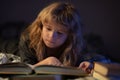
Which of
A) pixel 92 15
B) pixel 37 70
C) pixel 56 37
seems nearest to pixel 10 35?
pixel 92 15

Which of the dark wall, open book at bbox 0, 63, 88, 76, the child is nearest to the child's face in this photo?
the child

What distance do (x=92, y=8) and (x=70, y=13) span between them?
1.32 meters

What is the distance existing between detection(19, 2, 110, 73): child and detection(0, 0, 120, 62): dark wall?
1.04 metres

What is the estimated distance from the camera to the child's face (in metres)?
1.10

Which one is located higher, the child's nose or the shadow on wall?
the child's nose

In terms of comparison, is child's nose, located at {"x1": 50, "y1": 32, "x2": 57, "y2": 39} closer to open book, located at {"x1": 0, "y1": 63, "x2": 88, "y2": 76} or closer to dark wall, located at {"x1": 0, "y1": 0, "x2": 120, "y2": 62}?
open book, located at {"x1": 0, "y1": 63, "x2": 88, "y2": 76}

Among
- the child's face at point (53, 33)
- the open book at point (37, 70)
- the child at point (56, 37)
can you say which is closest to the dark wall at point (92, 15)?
the child at point (56, 37)

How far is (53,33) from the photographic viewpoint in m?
1.10

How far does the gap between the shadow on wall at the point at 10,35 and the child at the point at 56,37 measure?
47cm

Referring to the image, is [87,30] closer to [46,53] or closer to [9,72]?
[46,53]

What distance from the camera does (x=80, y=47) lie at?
1.29 meters

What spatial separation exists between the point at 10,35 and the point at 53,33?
1018 millimetres

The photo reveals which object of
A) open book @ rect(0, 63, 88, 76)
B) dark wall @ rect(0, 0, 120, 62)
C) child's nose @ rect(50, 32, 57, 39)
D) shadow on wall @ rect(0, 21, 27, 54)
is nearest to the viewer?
open book @ rect(0, 63, 88, 76)

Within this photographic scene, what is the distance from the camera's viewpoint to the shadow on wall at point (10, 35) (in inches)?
70.1
